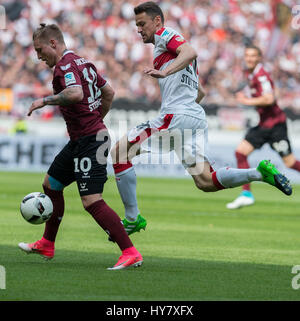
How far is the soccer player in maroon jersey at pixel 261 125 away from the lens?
14.3 meters

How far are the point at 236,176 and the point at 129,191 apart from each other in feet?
3.62

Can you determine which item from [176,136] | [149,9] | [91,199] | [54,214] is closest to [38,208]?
[54,214]

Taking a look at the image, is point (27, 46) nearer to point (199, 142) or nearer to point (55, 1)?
point (55, 1)

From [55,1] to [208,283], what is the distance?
77.0 ft

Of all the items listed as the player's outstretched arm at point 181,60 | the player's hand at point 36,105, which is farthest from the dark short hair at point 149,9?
the player's hand at point 36,105

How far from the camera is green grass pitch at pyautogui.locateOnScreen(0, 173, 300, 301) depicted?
600 cm

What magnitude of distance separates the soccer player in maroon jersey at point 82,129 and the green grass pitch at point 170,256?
455mm

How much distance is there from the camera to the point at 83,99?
7266 mm

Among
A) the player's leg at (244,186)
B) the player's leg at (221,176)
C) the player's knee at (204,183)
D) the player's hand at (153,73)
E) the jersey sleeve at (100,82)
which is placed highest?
the player's hand at (153,73)

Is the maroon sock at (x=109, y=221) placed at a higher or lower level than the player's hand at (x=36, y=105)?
lower

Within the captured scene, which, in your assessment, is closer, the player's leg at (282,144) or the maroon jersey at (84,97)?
the maroon jersey at (84,97)

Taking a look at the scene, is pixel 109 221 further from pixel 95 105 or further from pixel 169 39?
pixel 169 39

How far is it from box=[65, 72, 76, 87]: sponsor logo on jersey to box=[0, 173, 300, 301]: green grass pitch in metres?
1.64

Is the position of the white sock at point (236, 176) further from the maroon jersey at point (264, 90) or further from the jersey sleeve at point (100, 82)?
the maroon jersey at point (264, 90)
